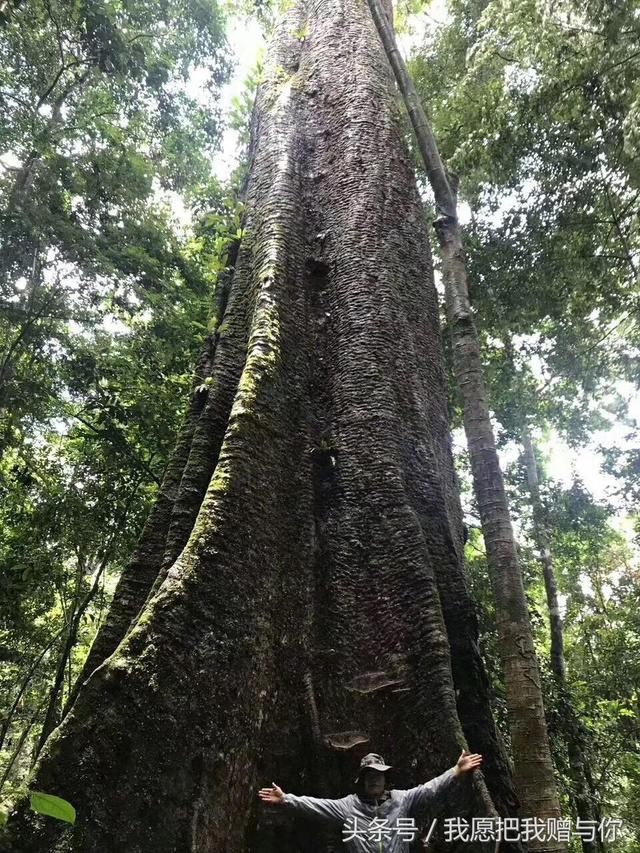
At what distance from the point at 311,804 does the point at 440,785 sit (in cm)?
43

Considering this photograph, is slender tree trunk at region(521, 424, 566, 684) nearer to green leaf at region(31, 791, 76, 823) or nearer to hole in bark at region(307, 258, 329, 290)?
hole in bark at region(307, 258, 329, 290)

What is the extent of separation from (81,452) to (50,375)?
1.60 m

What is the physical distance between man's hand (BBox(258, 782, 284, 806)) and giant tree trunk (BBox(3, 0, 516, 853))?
0.07m

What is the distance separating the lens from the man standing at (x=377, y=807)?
193cm

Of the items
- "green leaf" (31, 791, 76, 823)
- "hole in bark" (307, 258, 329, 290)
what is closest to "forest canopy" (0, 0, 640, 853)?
"hole in bark" (307, 258, 329, 290)

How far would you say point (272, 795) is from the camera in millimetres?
1938

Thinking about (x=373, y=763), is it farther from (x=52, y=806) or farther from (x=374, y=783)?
(x=52, y=806)

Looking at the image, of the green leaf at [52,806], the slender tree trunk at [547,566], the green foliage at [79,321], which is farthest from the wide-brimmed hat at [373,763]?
the slender tree trunk at [547,566]

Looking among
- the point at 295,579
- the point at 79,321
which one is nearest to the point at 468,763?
the point at 295,579

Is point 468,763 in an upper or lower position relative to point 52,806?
upper

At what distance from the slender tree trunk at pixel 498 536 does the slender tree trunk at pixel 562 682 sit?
3.12 metres

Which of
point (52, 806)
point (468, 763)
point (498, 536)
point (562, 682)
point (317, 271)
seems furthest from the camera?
point (562, 682)

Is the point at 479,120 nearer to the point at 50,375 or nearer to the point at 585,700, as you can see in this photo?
the point at 50,375

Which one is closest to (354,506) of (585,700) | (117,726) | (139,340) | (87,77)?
(117,726)
